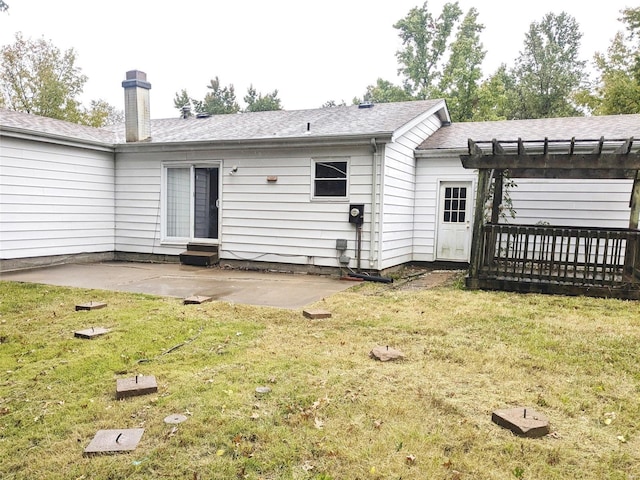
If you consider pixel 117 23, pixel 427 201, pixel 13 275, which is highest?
pixel 117 23

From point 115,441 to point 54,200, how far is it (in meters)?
7.68

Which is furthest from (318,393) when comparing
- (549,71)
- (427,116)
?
(549,71)

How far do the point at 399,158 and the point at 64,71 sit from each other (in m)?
26.0

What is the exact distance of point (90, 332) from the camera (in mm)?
4168

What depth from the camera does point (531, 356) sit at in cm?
378

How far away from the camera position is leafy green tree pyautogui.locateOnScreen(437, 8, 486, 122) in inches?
890

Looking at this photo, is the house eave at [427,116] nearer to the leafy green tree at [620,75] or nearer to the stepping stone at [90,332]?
the stepping stone at [90,332]

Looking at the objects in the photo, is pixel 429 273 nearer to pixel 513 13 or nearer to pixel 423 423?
pixel 423 423

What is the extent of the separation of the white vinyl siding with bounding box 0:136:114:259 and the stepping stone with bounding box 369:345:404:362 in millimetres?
7187

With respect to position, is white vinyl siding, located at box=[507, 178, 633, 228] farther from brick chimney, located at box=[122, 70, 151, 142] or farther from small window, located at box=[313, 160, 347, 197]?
brick chimney, located at box=[122, 70, 151, 142]

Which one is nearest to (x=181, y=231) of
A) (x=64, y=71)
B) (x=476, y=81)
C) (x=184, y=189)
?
(x=184, y=189)

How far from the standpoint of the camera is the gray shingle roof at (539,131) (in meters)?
8.99

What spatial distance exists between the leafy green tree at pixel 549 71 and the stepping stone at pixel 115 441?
1147 inches

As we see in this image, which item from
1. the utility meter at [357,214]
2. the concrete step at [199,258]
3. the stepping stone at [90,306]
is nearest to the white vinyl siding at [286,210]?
the utility meter at [357,214]
